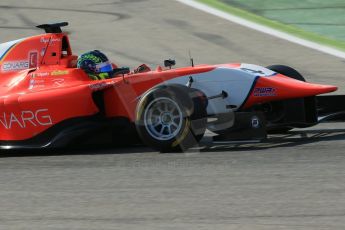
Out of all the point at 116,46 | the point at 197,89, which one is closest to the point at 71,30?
the point at 116,46

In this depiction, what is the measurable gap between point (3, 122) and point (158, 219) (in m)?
3.92

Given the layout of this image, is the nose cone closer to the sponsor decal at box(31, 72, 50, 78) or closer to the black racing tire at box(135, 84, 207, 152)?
the black racing tire at box(135, 84, 207, 152)

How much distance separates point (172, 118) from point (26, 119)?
172 centimetres

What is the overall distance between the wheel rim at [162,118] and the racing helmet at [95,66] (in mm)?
1150

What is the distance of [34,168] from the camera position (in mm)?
8289

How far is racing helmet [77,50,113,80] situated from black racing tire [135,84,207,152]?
1.06 metres

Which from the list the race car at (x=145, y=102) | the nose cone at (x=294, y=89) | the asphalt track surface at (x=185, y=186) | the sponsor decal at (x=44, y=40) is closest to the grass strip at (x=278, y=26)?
the asphalt track surface at (x=185, y=186)

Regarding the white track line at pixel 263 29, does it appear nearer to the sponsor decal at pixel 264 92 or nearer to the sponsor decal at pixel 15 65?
the sponsor decal at pixel 264 92

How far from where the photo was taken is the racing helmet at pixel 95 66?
9.48 meters

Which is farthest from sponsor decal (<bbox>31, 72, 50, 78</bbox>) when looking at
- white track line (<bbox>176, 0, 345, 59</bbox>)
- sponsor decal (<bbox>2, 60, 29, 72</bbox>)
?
white track line (<bbox>176, 0, 345, 59</bbox>)

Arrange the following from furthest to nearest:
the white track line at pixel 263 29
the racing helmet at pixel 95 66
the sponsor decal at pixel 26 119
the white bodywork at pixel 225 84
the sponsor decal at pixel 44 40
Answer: the white track line at pixel 263 29 < the sponsor decal at pixel 44 40 < the racing helmet at pixel 95 66 < the sponsor decal at pixel 26 119 < the white bodywork at pixel 225 84

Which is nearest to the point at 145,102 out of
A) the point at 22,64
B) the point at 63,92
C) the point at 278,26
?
the point at 63,92

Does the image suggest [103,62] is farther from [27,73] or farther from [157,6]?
[157,6]

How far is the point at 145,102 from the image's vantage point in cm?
855
